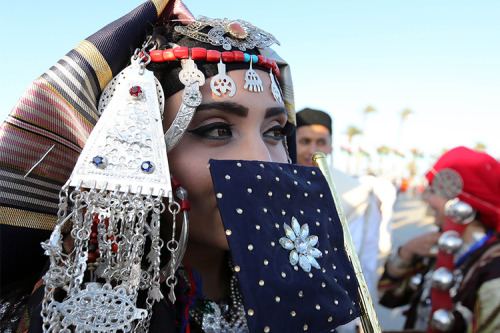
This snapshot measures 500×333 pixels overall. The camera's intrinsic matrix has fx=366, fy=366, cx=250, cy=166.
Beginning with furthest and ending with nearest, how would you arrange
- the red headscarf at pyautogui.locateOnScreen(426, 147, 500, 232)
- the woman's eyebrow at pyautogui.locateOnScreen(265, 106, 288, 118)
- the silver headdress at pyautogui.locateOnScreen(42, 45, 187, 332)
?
the red headscarf at pyautogui.locateOnScreen(426, 147, 500, 232) → the woman's eyebrow at pyautogui.locateOnScreen(265, 106, 288, 118) → the silver headdress at pyautogui.locateOnScreen(42, 45, 187, 332)

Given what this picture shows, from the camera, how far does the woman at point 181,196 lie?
888 millimetres

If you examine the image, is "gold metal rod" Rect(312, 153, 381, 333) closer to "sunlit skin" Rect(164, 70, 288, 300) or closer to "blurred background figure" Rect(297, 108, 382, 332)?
"sunlit skin" Rect(164, 70, 288, 300)

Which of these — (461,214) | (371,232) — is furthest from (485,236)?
(371,232)

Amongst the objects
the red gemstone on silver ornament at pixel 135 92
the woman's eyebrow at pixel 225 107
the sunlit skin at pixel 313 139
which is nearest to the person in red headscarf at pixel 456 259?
the sunlit skin at pixel 313 139

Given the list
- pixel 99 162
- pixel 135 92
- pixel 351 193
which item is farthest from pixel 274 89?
pixel 351 193

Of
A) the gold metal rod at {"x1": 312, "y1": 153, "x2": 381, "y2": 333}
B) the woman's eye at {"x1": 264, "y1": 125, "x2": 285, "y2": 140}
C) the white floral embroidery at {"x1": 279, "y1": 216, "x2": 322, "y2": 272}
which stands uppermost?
the woman's eye at {"x1": 264, "y1": 125, "x2": 285, "y2": 140}

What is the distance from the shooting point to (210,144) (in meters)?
1.18

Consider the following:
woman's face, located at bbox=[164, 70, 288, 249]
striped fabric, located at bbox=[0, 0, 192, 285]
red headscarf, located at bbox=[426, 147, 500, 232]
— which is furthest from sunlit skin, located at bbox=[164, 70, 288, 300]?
red headscarf, located at bbox=[426, 147, 500, 232]

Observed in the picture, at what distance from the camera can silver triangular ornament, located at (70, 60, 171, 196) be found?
3.05 ft

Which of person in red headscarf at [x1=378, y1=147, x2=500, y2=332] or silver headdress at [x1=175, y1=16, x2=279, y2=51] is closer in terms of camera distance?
silver headdress at [x1=175, y1=16, x2=279, y2=51]

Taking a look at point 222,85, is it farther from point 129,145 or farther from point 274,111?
point 129,145

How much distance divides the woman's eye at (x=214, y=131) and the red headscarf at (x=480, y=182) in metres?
2.14

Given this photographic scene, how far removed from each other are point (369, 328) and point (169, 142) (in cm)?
86

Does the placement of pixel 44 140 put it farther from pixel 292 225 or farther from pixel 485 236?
pixel 485 236
